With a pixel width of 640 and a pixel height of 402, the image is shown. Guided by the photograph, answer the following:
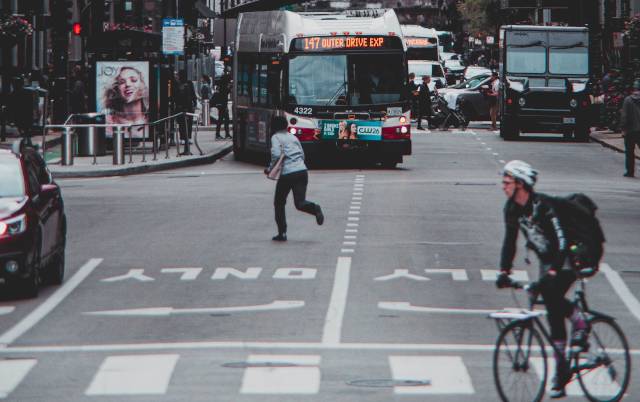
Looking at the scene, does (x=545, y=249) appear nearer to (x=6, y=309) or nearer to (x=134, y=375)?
(x=134, y=375)

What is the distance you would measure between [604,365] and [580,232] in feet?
2.99

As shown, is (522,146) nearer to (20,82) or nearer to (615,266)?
(20,82)

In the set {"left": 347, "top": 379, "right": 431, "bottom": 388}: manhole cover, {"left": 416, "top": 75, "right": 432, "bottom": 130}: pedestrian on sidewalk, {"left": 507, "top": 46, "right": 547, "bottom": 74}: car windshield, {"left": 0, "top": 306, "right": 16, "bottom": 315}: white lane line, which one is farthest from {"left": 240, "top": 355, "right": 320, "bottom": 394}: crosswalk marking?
{"left": 416, "top": 75, "right": 432, "bottom": 130}: pedestrian on sidewalk

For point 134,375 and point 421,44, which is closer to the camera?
point 134,375

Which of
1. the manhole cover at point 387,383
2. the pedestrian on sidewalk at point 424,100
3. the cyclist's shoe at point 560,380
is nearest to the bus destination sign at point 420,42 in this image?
the pedestrian on sidewalk at point 424,100

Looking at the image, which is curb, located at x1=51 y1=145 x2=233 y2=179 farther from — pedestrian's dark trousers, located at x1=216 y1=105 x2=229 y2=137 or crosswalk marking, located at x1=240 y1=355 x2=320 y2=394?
crosswalk marking, located at x1=240 y1=355 x2=320 y2=394

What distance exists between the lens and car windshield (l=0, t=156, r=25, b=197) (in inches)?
659

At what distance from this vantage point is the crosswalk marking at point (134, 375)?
1139cm

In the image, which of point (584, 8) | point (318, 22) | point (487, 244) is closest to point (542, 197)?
point (487, 244)

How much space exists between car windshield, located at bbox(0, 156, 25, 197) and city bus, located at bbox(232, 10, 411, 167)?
16.7 meters

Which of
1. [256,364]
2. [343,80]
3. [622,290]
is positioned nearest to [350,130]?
[343,80]

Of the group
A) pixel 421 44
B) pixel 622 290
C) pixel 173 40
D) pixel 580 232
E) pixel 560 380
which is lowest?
pixel 622 290

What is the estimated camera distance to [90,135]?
37.2 m

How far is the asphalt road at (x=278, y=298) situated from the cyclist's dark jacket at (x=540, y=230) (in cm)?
125
